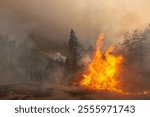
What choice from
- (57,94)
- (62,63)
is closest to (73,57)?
(62,63)

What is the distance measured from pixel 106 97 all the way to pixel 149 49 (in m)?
21.5

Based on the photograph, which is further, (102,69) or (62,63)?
(62,63)

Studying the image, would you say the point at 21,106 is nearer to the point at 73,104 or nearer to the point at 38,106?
the point at 38,106

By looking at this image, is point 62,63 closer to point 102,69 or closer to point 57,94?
point 102,69

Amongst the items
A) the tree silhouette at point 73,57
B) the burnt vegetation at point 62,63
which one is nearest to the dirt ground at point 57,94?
the burnt vegetation at point 62,63

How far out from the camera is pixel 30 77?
66.8 metres

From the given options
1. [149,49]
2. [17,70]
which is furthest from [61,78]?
[149,49]

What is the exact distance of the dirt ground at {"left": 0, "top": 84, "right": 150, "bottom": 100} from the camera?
110 ft

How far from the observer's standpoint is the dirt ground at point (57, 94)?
110 feet

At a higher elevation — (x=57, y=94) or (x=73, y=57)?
(x=73, y=57)

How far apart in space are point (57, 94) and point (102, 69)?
1586 cm

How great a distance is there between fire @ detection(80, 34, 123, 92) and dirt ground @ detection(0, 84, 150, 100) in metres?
8.17

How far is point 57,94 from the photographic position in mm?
34875

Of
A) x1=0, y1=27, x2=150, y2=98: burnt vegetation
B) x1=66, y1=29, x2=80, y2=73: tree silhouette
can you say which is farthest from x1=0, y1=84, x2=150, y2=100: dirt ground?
x1=66, y1=29, x2=80, y2=73: tree silhouette
